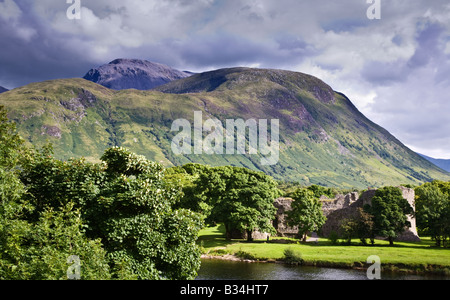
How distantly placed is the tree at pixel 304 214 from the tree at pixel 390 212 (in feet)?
28.5

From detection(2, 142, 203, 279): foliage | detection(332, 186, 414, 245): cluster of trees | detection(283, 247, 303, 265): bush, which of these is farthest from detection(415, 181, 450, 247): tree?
detection(2, 142, 203, 279): foliage

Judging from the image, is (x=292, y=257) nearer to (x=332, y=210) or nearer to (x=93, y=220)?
(x=332, y=210)

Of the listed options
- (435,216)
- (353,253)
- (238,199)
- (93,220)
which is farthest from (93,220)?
(435,216)

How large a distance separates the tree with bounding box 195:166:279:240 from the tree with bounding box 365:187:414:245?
1752cm

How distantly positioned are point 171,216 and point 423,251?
45845 millimetres

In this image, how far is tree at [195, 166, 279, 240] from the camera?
2400 inches

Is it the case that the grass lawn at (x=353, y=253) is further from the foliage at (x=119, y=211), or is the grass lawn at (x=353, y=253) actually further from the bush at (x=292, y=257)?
the foliage at (x=119, y=211)

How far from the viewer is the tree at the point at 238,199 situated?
6097 centimetres

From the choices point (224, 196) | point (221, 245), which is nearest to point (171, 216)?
point (221, 245)

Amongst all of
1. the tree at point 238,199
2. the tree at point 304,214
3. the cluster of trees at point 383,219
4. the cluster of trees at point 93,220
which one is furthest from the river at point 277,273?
the cluster of trees at point 93,220

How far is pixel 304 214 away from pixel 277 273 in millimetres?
23336

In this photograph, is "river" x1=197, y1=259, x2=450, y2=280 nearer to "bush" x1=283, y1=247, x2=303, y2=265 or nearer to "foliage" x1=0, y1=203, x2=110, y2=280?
"bush" x1=283, y1=247, x2=303, y2=265

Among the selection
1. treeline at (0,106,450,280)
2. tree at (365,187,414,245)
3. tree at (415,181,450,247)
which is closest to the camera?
treeline at (0,106,450,280)

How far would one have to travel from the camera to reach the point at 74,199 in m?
17.4
